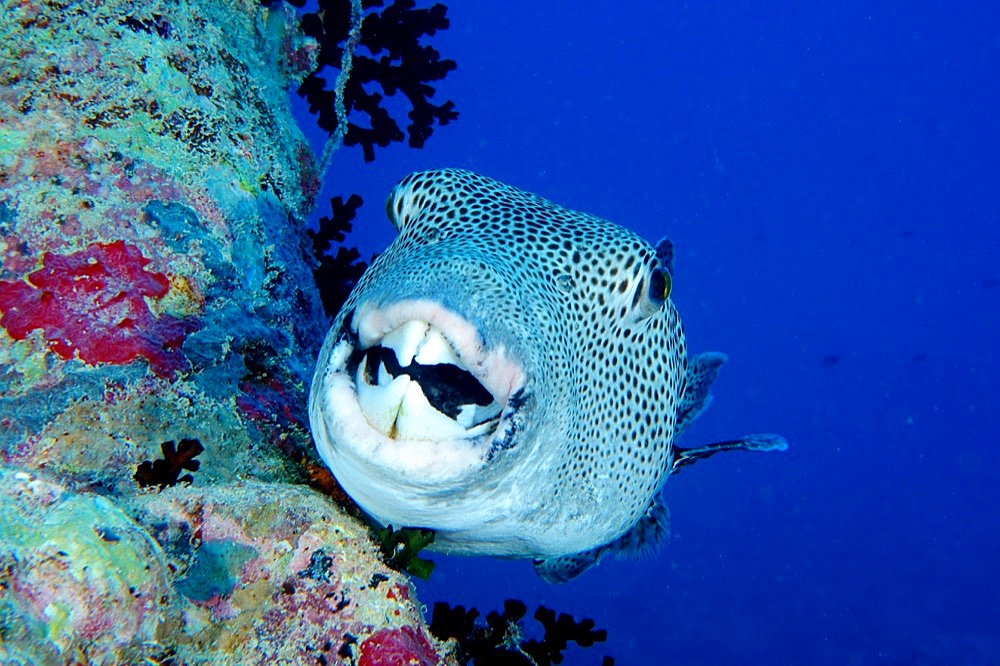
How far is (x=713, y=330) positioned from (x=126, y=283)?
2608 inches

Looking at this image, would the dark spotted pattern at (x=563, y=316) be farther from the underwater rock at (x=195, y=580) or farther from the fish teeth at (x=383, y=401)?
the underwater rock at (x=195, y=580)

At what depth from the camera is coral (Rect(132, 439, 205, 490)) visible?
2.21m

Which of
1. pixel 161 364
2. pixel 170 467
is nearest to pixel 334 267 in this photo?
pixel 161 364

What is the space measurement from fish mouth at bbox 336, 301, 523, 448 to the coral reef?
566 millimetres

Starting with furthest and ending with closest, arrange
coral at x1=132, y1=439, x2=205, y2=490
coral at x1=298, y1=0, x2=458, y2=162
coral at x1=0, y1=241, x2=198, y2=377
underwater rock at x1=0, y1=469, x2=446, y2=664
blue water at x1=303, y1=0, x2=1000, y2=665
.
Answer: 1. blue water at x1=303, y1=0, x2=1000, y2=665
2. coral at x1=298, y1=0, x2=458, y2=162
3. coral at x1=0, y1=241, x2=198, y2=377
4. coral at x1=132, y1=439, x2=205, y2=490
5. underwater rock at x1=0, y1=469, x2=446, y2=664

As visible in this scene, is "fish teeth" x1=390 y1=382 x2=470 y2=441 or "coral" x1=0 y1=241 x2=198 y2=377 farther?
"coral" x1=0 y1=241 x2=198 y2=377

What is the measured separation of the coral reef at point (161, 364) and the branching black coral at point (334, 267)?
661 mm

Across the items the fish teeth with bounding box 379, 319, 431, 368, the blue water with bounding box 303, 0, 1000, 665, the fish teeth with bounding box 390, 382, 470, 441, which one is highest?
the fish teeth with bounding box 379, 319, 431, 368

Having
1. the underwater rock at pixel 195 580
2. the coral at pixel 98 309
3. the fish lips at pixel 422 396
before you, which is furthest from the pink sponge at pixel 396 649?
the coral at pixel 98 309

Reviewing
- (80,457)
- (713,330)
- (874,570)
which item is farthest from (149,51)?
(713,330)

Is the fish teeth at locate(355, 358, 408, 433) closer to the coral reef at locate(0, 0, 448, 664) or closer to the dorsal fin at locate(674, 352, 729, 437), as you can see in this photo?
the coral reef at locate(0, 0, 448, 664)

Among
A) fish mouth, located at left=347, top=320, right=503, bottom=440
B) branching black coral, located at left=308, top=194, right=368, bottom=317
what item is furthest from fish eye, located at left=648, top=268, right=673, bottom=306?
branching black coral, located at left=308, top=194, right=368, bottom=317

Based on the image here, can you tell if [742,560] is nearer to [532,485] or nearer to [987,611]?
[987,611]

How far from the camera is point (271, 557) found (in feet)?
6.52
